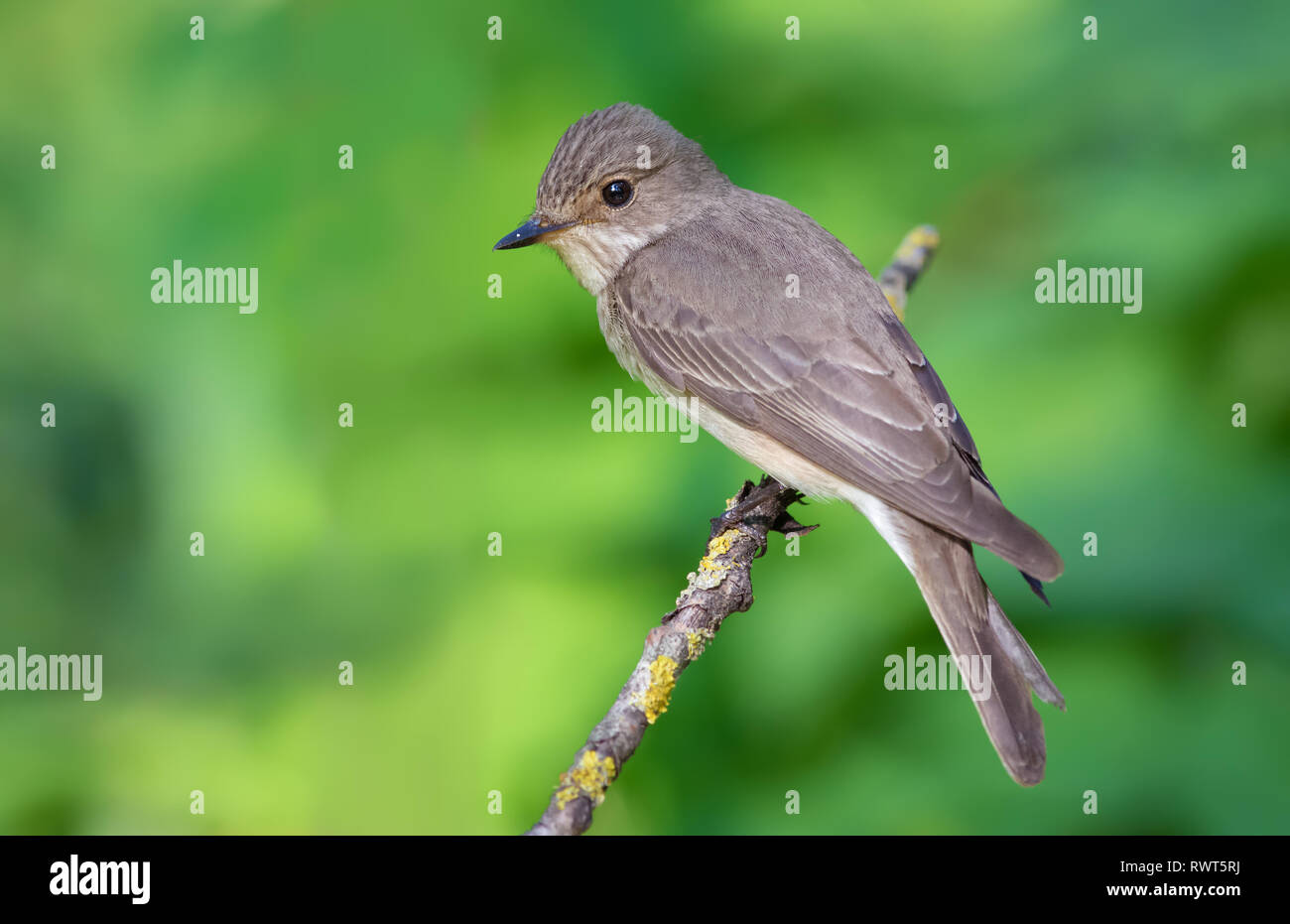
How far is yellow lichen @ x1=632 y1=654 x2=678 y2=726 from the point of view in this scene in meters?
2.45

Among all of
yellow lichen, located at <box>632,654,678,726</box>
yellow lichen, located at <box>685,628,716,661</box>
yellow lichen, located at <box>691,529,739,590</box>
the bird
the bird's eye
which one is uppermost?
the bird's eye

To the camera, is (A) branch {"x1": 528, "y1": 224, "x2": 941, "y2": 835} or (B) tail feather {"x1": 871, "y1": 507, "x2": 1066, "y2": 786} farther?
(B) tail feather {"x1": 871, "y1": 507, "x2": 1066, "y2": 786}

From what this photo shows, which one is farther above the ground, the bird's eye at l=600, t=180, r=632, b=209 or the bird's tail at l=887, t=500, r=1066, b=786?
the bird's eye at l=600, t=180, r=632, b=209

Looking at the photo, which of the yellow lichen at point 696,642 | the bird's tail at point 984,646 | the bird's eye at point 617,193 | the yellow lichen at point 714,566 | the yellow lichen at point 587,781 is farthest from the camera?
the bird's eye at point 617,193

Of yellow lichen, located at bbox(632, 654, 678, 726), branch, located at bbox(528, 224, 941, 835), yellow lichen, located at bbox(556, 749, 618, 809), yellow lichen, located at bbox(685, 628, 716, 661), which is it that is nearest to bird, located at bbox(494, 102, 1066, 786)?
branch, located at bbox(528, 224, 941, 835)

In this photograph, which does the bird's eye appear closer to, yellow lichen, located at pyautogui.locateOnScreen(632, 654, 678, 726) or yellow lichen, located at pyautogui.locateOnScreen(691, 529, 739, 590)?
yellow lichen, located at pyautogui.locateOnScreen(691, 529, 739, 590)

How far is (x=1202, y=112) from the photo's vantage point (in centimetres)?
428

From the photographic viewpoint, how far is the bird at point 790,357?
3162 millimetres

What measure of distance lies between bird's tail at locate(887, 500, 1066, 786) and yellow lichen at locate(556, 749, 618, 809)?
1369mm

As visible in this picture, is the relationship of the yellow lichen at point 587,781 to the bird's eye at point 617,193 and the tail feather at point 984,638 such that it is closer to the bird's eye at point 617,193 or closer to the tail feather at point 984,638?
the tail feather at point 984,638

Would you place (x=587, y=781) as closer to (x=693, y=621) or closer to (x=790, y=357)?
(x=693, y=621)

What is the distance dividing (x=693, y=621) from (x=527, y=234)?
155 cm

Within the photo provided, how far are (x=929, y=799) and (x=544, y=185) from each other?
7.72 feet

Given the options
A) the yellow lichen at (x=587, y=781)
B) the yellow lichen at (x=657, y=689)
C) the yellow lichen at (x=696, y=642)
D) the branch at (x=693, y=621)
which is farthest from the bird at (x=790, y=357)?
the yellow lichen at (x=587, y=781)
